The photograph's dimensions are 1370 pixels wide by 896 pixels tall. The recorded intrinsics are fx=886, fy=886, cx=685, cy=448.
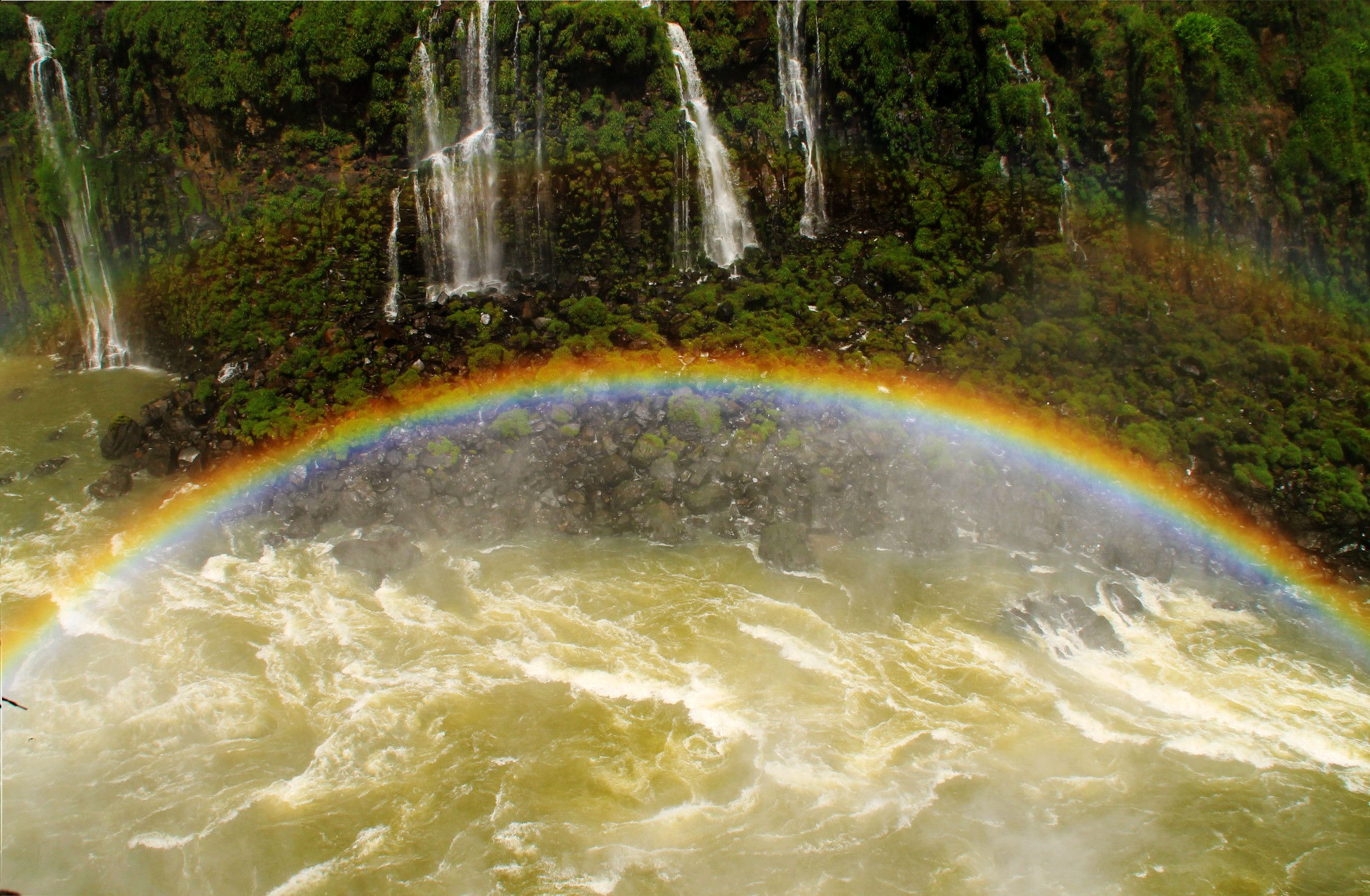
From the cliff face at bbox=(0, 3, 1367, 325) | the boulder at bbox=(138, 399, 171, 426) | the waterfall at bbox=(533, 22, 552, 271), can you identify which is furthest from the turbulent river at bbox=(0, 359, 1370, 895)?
the cliff face at bbox=(0, 3, 1367, 325)

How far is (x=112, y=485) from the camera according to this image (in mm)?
21969

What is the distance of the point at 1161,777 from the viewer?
1448 cm

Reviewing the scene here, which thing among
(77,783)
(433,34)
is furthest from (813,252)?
(77,783)

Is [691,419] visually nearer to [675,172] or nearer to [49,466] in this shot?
[675,172]

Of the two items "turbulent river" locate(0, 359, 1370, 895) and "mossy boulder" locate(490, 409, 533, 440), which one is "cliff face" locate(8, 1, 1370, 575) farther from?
"turbulent river" locate(0, 359, 1370, 895)

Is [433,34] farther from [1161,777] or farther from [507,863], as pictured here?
[1161,777]

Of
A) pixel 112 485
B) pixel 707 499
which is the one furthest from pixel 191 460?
pixel 707 499

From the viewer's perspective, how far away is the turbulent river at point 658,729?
13.0 m

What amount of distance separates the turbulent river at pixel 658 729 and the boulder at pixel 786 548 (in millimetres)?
449

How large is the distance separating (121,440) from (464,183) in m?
12.3

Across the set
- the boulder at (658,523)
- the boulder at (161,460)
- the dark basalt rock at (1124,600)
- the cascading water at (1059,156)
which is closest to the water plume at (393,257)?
the boulder at (161,460)

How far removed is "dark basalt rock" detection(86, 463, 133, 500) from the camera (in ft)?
71.7

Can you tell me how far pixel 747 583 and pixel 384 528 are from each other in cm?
868

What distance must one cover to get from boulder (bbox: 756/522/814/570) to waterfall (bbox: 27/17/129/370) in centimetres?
2226
